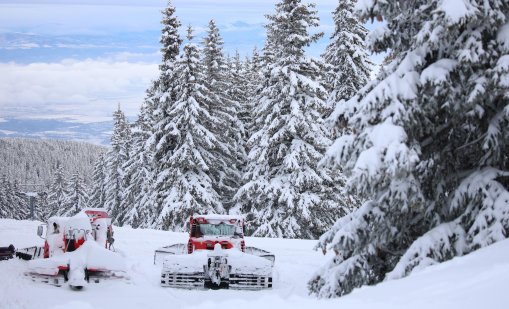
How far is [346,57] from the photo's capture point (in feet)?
88.5

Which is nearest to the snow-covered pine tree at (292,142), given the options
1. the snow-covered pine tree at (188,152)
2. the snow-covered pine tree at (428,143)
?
the snow-covered pine tree at (188,152)

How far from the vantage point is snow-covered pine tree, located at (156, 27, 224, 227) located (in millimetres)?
29812

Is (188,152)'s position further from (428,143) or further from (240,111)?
(428,143)

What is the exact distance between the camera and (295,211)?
26.8 metres

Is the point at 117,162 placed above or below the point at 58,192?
above

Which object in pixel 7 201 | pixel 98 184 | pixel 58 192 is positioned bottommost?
pixel 7 201

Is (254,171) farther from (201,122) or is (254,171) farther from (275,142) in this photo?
(201,122)

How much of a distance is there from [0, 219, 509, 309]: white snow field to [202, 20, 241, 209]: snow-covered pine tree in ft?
34.3

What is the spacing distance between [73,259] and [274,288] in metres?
5.69

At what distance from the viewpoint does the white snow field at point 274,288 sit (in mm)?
5664

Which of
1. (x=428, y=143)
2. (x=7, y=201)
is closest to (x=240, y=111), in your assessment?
(x=428, y=143)

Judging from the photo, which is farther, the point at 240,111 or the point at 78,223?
the point at 240,111

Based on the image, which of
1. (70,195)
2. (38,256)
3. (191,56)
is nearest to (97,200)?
(70,195)

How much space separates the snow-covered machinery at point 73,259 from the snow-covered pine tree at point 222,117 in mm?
18660
